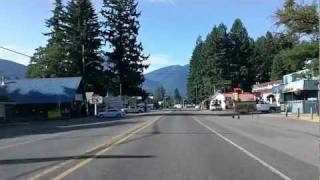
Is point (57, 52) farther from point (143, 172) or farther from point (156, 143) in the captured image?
point (143, 172)

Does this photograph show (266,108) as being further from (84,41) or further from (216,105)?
(216,105)

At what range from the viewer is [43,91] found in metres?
87.2

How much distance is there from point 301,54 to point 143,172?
102ft

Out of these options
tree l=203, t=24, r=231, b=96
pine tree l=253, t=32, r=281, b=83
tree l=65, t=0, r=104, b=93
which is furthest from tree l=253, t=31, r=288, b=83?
tree l=65, t=0, r=104, b=93

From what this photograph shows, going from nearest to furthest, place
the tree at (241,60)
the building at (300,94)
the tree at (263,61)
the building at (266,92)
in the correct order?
Answer: the building at (300,94) < the building at (266,92) < the tree at (241,60) < the tree at (263,61)

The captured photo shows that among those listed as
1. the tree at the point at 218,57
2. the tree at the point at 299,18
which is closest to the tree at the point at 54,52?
the tree at the point at 218,57

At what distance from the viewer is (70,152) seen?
21.5 m

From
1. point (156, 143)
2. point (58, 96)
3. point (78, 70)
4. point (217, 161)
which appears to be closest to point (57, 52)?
point (78, 70)

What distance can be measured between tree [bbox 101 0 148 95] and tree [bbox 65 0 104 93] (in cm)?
629

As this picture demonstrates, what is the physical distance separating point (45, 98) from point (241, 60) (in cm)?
7101

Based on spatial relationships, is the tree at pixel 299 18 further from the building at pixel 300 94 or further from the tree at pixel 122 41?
the tree at pixel 122 41

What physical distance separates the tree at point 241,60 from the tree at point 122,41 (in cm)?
3557

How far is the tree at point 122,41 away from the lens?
115625 millimetres

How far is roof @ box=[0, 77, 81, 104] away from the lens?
85.2 metres
